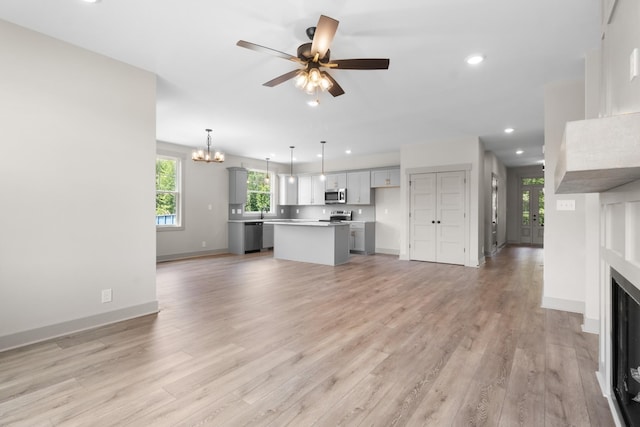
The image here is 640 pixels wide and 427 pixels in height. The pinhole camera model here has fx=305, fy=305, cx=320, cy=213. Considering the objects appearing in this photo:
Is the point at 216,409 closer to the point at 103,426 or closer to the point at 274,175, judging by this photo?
the point at 103,426

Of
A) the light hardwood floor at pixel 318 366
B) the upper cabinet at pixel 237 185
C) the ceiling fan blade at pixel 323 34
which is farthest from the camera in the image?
the upper cabinet at pixel 237 185

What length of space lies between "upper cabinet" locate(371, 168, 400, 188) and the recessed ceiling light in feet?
14.9

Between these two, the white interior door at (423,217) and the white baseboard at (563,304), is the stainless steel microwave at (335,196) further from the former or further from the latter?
the white baseboard at (563,304)

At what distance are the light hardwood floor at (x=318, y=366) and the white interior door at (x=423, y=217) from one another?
111 inches

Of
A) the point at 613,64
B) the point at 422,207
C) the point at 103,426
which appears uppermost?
the point at 613,64

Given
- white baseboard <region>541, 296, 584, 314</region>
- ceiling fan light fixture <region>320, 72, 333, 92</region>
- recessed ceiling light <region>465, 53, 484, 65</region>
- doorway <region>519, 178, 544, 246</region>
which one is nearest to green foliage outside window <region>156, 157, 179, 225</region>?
ceiling fan light fixture <region>320, 72, 333, 92</region>

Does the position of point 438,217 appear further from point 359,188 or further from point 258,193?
point 258,193

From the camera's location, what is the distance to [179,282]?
15.9 feet

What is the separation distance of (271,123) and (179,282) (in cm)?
307

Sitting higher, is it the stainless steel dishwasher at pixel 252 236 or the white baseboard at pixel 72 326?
the stainless steel dishwasher at pixel 252 236

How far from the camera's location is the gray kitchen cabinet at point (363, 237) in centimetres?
803

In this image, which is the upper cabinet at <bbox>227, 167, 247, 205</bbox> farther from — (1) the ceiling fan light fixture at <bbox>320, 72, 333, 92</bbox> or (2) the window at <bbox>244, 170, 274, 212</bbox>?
(1) the ceiling fan light fixture at <bbox>320, 72, 333, 92</bbox>

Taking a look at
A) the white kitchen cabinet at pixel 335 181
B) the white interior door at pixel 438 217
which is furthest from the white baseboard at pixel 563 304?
the white kitchen cabinet at pixel 335 181

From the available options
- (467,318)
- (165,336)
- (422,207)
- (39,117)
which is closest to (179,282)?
(165,336)
